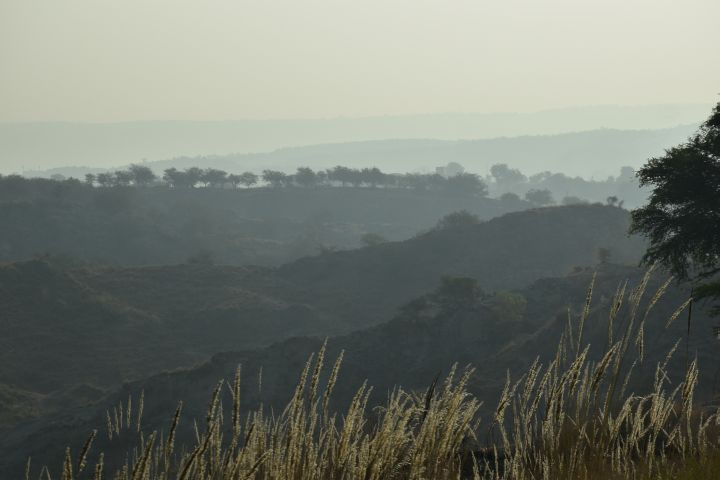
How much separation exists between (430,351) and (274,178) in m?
126

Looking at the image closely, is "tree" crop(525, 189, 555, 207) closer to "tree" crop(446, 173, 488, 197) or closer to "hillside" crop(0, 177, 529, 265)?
"hillside" crop(0, 177, 529, 265)

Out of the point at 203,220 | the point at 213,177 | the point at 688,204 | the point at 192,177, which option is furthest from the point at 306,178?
the point at 688,204

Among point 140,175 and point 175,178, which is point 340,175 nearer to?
point 175,178

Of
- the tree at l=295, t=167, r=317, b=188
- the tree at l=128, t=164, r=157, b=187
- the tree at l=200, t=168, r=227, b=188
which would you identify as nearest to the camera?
the tree at l=128, t=164, r=157, b=187

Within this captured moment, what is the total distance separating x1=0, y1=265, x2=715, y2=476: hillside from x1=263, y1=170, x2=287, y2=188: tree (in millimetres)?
113556

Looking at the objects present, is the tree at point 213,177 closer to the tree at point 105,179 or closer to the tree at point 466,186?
the tree at point 105,179

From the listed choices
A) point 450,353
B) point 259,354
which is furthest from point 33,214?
point 450,353

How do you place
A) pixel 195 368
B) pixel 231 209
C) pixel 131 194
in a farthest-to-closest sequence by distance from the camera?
pixel 231 209
pixel 131 194
pixel 195 368

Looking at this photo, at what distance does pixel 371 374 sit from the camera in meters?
47.8

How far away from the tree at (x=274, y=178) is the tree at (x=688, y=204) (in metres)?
146

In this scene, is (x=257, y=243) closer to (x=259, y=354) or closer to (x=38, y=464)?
(x=259, y=354)

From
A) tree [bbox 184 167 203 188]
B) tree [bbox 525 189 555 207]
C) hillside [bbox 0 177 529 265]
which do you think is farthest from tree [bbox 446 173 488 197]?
tree [bbox 184 167 203 188]

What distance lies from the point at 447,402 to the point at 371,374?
45070mm

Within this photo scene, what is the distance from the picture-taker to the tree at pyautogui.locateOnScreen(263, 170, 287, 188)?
16894 centimetres
